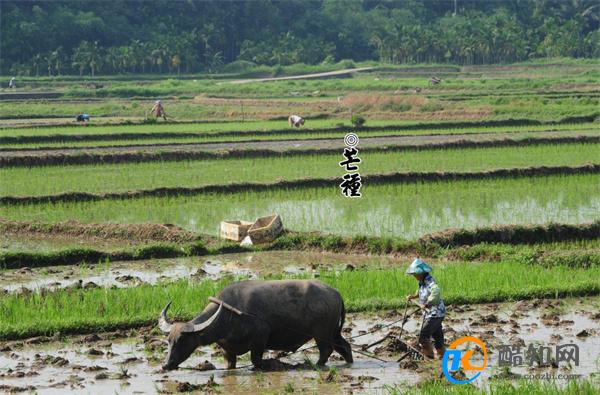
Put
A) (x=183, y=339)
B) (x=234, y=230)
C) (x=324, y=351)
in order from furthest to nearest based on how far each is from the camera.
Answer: (x=234, y=230) < (x=324, y=351) < (x=183, y=339)

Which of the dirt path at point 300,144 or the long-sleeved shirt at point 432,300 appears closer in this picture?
the long-sleeved shirt at point 432,300

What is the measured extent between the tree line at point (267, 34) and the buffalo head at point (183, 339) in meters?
53.6

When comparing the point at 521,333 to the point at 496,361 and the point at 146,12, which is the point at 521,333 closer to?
the point at 496,361

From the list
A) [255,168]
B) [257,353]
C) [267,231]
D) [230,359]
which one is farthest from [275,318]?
[255,168]

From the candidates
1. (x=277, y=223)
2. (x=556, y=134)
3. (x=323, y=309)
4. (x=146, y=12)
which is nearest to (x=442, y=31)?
(x=146, y=12)

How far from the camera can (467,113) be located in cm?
3203

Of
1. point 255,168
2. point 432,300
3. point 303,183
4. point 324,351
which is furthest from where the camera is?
point 255,168

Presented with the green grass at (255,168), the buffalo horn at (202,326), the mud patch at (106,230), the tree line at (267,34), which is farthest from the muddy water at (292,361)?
the tree line at (267,34)

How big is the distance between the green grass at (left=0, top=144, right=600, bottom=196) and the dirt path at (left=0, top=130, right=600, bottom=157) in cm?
100

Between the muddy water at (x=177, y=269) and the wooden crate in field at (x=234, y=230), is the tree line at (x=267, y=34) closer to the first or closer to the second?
the wooden crate in field at (x=234, y=230)

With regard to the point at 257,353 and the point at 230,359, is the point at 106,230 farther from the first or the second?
the point at 257,353

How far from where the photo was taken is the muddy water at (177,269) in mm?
11227

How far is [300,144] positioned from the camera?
23656 millimetres

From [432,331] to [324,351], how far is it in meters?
0.89
